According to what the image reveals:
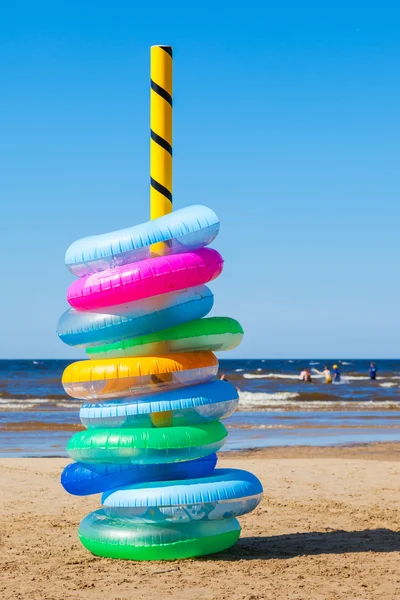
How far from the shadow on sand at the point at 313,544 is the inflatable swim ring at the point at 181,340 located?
190cm

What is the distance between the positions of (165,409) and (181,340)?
2.20 ft

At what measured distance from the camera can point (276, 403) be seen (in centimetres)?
3725

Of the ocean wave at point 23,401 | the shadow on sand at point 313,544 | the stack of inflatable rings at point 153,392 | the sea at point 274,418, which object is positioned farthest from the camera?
the ocean wave at point 23,401

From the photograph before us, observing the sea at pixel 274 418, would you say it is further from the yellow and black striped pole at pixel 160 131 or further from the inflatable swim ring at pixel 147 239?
the yellow and black striped pole at pixel 160 131

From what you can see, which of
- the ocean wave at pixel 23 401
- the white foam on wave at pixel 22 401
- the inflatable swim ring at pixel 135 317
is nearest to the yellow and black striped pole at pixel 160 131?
the inflatable swim ring at pixel 135 317

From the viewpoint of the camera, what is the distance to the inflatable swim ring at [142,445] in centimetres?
745

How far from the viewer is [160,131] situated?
8.16 m

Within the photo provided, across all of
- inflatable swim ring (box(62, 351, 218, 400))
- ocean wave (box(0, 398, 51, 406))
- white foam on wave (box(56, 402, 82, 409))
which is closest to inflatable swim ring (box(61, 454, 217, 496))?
inflatable swim ring (box(62, 351, 218, 400))

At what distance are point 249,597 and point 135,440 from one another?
1624 millimetres

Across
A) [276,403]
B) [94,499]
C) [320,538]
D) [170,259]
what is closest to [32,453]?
[94,499]

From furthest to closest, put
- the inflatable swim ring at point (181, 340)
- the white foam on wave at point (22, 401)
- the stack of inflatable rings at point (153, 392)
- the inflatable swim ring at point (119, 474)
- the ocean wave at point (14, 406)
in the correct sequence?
the white foam on wave at point (22, 401)
the ocean wave at point (14, 406)
the inflatable swim ring at point (181, 340)
the inflatable swim ring at point (119, 474)
the stack of inflatable rings at point (153, 392)

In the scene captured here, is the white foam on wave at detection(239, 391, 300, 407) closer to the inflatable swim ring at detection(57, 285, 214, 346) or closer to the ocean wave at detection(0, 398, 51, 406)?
the ocean wave at detection(0, 398, 51, 406)

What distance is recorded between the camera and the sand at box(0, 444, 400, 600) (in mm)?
6824

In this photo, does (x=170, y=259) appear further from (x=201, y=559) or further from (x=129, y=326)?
(x=201, y=559)
